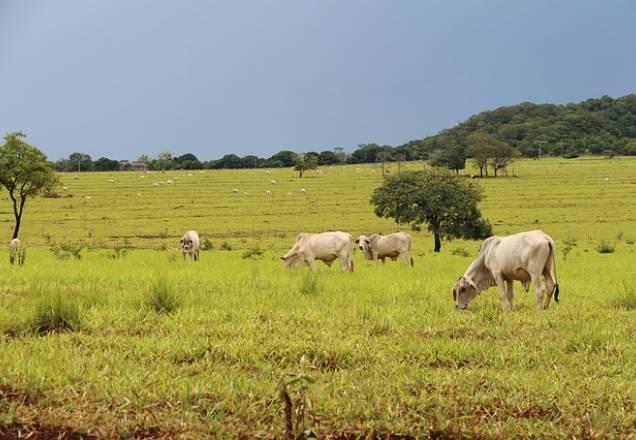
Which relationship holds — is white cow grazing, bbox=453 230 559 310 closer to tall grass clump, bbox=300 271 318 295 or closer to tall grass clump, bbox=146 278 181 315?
tall grass clump, bbox=300 271 318 295

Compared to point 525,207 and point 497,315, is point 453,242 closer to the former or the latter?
point 525,207

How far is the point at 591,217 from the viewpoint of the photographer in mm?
57906

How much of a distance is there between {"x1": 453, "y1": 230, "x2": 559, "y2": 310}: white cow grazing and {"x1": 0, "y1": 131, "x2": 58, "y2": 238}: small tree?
34.9 meters

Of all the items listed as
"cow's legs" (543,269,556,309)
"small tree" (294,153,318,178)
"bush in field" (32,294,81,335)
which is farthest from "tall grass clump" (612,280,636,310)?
"small tree" (294,153,318,178)

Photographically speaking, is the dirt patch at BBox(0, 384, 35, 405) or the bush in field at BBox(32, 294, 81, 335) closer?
the dirt patch at BBox(0, 384, 35, 405)

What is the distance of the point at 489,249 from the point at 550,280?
3.84 feet

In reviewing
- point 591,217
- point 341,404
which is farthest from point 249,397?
point 591,217

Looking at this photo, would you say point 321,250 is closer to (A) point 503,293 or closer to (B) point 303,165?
(A) point 503,293

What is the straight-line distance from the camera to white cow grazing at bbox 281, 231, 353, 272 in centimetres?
2031

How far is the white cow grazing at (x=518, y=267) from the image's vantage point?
37.6ft

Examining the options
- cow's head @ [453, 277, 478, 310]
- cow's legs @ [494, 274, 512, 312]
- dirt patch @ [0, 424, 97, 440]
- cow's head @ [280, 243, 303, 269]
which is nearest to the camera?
dirt patch @ [0, 424, 97, 440]

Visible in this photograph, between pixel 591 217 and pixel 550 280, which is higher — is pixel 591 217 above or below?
below

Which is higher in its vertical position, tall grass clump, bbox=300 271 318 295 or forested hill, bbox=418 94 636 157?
forested hill, bbox=418 94 636 157

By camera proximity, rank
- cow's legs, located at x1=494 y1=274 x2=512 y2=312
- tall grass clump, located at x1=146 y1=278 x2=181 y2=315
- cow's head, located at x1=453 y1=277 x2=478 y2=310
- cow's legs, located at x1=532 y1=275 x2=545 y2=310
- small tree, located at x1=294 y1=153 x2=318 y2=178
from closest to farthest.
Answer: tall grass clump, located at x1=146 y1=278 x2=181 y2=315 → cow's head, located at x1=453 y1=277 x2=478 y2=310 → cow's legs, located at x1=494 y1=274 x2=512 y2=312 → cow's legs, located at x1=532 y1=275 x2=545 y2=310 → small tree, located at x1=294 y1=153 x2=318 y2=178
